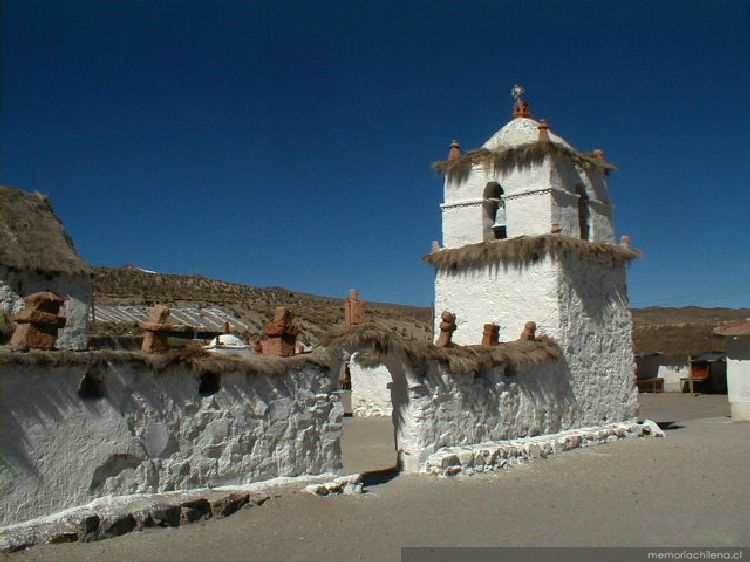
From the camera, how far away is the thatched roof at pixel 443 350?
1055 cm

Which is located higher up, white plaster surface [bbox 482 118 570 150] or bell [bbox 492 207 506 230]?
white plaster surface [bbox 482 118 570 150]

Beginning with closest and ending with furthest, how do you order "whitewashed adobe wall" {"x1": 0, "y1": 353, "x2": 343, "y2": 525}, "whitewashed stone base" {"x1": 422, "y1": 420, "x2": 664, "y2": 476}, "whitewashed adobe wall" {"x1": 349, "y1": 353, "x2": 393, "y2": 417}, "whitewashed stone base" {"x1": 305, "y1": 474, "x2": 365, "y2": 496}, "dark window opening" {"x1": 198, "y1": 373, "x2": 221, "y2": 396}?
"whitewashed adobe wall" {"x1": 0, "y1": 353, "x2": 343, "y2": 525} → "dark window opening" {"x1": 198, "y1": 373, "x2": 221, "y2": 396} → "whitewashed stone base" {"x1": 305, "y1": 474, "x2": 365, "y2": 496} → "whitewashed stone base" {"x1": 422, "y1": 420, "x2": 664, "y2": 476} → "whitewashed adobe wall" {"x1": 349, "y1": 353, "x2": 393, "y2": 417}

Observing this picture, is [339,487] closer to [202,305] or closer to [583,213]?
[583,213]

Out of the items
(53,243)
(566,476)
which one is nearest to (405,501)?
(566,476)

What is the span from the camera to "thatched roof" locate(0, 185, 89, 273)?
16312mm

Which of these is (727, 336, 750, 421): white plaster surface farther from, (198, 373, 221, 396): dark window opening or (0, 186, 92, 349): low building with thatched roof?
(0, 186, 92, 349): low building with thatched roof

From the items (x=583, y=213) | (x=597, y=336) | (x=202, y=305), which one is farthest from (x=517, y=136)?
(x=202, y=305)

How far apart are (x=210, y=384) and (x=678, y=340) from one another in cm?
2979

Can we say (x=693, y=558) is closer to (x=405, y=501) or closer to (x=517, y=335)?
(x=405, y=501)

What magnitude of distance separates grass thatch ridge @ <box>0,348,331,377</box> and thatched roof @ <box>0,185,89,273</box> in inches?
370

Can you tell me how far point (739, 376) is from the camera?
19.1m

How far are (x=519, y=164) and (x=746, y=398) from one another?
9.69m

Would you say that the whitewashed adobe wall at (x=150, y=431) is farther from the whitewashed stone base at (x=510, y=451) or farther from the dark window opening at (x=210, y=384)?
the whitewashed stone base at (x=510, y=451)

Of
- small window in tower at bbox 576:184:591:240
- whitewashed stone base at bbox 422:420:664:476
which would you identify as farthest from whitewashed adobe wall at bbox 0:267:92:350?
small window in tower at bbox 576:184:591:240
